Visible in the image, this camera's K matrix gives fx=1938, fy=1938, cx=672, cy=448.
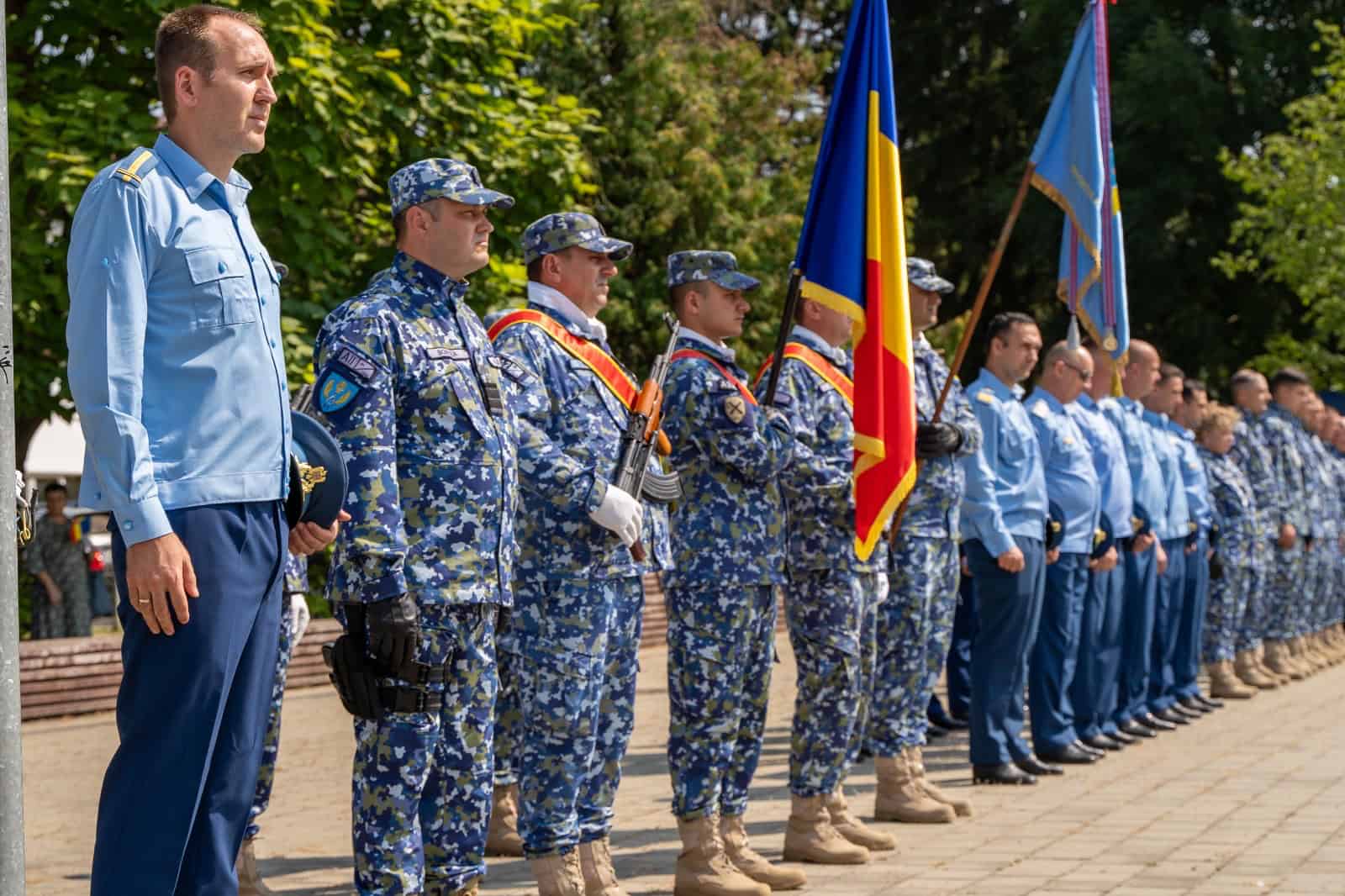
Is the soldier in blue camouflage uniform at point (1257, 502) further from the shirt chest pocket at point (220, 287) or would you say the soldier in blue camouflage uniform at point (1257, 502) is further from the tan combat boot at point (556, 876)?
the shirt chest pocket at point (220, 287)

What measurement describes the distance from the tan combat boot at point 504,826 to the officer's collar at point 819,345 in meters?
2.17

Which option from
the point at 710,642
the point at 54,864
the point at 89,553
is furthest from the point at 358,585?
the point at 89,553

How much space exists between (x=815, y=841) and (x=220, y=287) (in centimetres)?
416

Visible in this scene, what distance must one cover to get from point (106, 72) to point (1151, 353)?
8.63 m

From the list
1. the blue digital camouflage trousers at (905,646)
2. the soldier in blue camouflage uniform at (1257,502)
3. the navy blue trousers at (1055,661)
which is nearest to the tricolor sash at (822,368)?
the blue digital camouflage trousers at (905,646)

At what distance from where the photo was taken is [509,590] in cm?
537

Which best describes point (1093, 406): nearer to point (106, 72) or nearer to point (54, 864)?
point (54, 864)

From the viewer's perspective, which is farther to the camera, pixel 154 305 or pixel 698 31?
pixel 698 31

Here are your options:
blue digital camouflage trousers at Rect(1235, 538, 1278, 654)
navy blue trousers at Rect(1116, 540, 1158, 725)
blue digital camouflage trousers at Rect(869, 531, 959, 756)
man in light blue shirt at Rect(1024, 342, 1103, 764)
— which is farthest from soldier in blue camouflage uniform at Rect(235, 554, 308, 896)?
blue digital camouflage trousers at Rect(1235, 538, 1278, 654)

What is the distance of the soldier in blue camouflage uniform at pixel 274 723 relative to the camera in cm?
688

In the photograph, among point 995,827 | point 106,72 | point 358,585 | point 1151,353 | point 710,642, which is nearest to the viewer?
point 358,585

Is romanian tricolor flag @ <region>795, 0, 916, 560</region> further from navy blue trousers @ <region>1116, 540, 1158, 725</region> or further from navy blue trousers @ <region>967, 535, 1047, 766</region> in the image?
navy blue trousers @ <region>1116, 540, 1158, 725</region>

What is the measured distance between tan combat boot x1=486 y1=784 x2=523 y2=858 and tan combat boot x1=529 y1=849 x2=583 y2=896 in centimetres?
174

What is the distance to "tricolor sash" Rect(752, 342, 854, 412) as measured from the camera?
7953 mm
